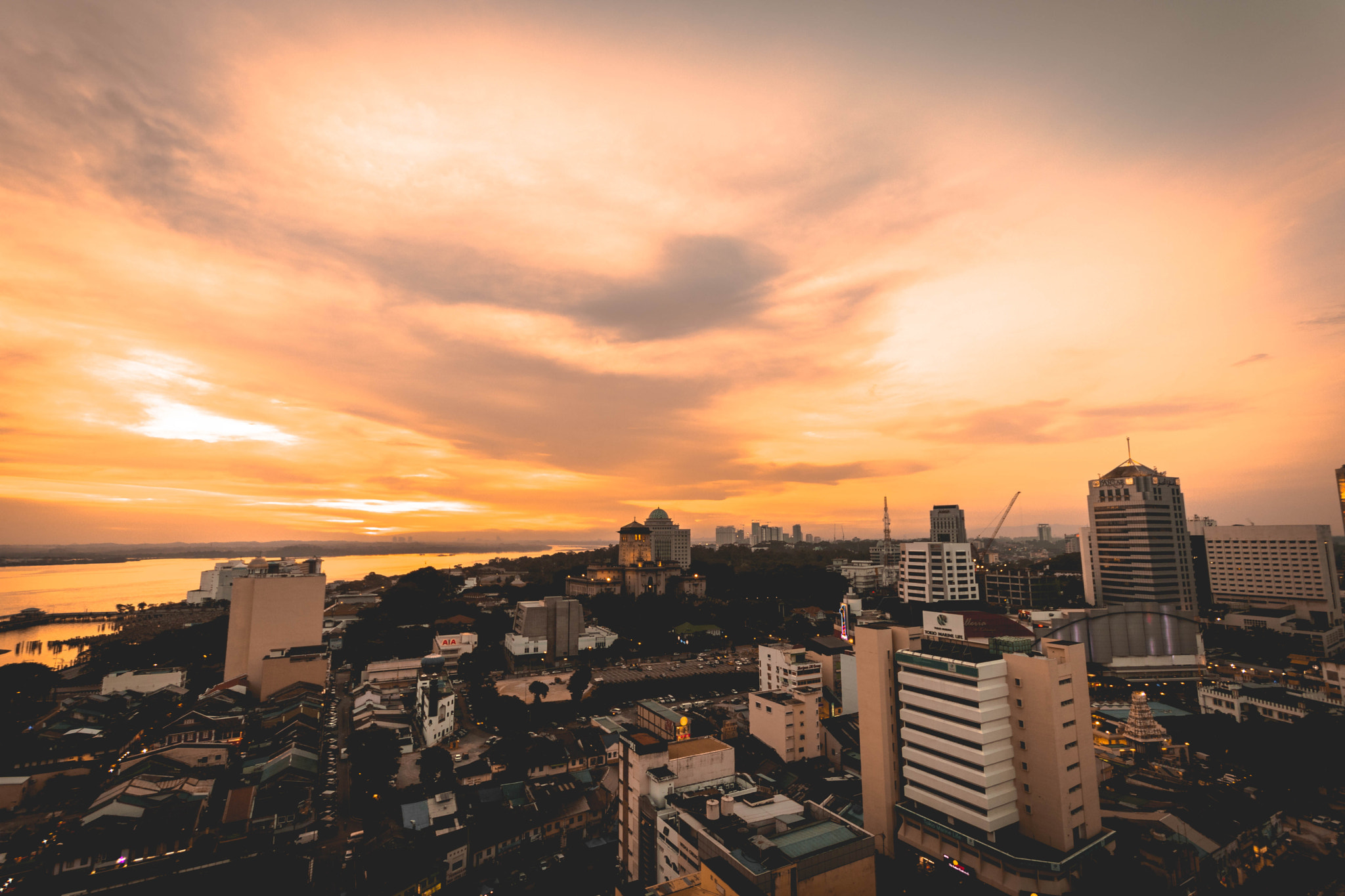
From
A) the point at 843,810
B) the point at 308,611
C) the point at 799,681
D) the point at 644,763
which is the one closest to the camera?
the point at 644,763

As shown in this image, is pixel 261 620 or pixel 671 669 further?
pixel 671 669

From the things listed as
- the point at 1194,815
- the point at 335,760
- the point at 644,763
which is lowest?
the point at 335,760

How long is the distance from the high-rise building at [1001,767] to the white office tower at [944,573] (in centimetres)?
3247

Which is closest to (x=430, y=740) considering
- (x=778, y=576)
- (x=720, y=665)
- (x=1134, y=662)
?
(x=720, y=665)

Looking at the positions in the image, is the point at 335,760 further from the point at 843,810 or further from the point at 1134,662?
the point at 1134,662

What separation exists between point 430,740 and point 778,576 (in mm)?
49826

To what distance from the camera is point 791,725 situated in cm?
2361

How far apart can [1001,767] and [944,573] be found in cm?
3412

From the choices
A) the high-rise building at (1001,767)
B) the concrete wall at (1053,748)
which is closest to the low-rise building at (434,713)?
the high-rise building at (1001,767)

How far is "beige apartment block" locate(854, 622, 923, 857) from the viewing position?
17.0 meters

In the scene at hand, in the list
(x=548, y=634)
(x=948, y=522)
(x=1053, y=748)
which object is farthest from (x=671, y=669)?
(x=948, y=522)

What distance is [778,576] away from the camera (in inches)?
2736

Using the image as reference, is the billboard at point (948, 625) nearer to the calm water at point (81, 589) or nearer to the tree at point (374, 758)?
the tree at point (374, 758)

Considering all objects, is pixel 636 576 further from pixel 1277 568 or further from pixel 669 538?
pixel 1277 568
